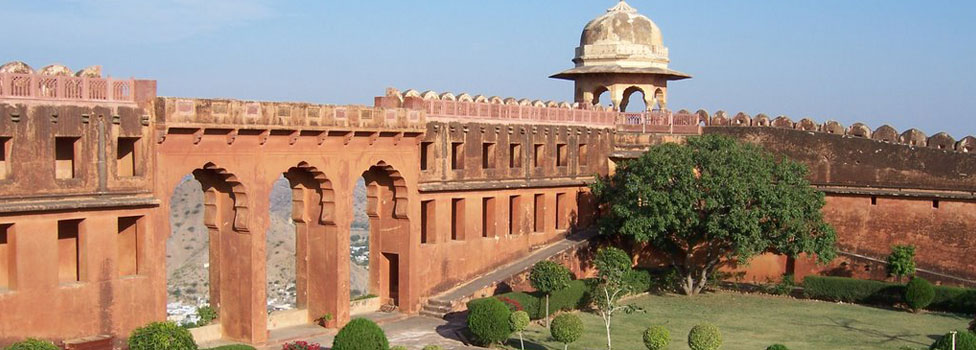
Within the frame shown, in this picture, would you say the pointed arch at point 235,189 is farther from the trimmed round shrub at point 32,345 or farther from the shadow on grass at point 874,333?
the shadow on grass at point 874,333

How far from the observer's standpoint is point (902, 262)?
32.4 meters

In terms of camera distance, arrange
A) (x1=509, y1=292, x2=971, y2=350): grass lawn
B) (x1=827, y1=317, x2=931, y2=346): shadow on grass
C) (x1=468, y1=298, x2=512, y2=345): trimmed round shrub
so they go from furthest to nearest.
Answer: (x1=827, y1=317, x2=931, y2=346): shadow on grass < (x1=509, y1=292, x2=971, y2=350): grass lawn < (x1=468, y1=298, x2=512, y2=345): trimmed round shrub

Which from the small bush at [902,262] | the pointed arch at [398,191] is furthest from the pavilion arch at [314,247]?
the small bush at [902,262]

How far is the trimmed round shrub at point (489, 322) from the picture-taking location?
2398cm

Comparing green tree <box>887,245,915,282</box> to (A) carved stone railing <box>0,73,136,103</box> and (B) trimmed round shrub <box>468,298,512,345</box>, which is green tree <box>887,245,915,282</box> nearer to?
(B) trimmed round shrub <box>468,298,512,345</box>

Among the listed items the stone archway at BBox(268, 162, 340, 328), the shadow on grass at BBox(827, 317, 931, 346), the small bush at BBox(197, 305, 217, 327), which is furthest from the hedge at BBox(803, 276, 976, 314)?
the small bush at BBox(197, 305, 217, 327)

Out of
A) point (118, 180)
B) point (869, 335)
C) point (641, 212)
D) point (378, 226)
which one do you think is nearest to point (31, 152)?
point (118, 180)

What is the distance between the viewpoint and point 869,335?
2716 cm

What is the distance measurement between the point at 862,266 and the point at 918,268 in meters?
1.63

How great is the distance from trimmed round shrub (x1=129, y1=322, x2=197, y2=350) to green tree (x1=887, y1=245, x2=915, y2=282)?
2151 centimetres

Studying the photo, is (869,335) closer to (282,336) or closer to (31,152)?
(282,336)

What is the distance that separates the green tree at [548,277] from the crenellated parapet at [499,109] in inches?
195

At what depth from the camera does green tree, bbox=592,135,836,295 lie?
3070 centimetres

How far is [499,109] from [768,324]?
9408 mm
